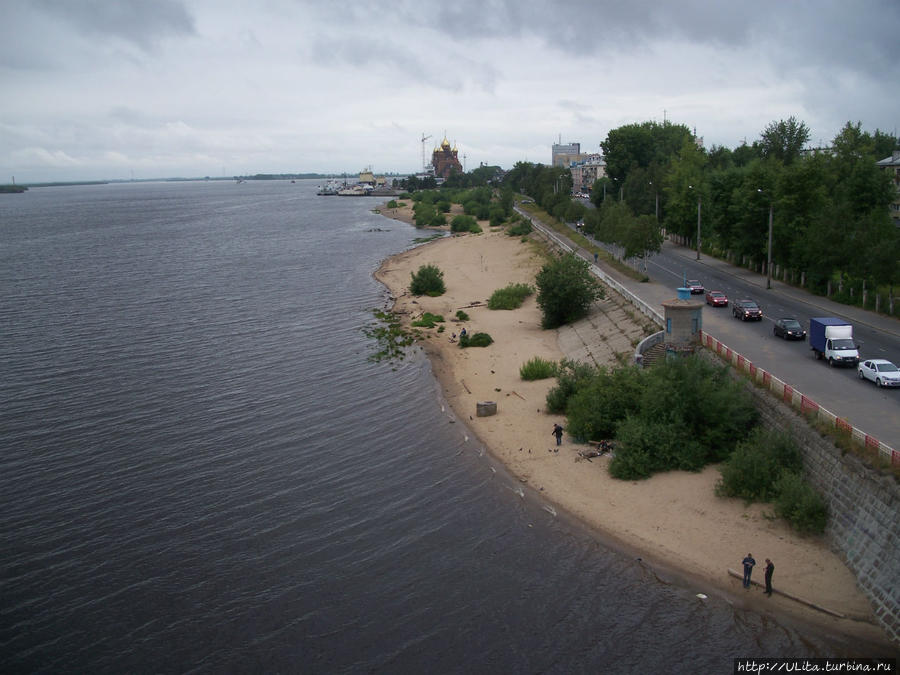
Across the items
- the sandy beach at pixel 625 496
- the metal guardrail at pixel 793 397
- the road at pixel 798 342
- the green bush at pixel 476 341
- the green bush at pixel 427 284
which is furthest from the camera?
the green bush at pixel 427 284

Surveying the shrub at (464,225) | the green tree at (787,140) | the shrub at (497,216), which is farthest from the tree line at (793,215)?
the shrub at (497,216)

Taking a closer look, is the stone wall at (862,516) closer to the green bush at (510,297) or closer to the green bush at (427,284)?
the green bush at (510,297)

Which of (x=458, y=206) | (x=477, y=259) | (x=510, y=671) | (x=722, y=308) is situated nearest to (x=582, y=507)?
(x=510, y=671)

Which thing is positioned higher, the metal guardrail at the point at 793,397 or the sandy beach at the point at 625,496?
the metal guardrail at the point at 793,397

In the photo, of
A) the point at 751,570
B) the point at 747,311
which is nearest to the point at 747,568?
the point at 751,570

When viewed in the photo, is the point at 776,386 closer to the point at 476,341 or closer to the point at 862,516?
the point at 862,516

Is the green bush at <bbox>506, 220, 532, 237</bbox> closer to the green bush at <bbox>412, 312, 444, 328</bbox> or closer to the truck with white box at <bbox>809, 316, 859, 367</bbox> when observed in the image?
the green bush at <bbox>412, 312, 444, 328</bbox>

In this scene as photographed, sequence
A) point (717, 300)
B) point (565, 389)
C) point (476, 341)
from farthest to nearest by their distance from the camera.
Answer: point (476, 341) < point (717, 300) < point (565, 389)
